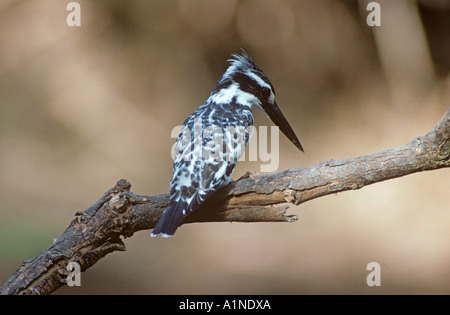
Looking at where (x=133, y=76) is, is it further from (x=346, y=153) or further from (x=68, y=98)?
(x=346, y=153)

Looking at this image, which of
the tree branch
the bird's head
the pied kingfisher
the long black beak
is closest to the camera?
the tree branch

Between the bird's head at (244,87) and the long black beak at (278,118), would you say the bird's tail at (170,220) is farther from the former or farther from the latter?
the long black beak at (278,118)

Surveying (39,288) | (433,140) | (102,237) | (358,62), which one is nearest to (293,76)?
(358,62)

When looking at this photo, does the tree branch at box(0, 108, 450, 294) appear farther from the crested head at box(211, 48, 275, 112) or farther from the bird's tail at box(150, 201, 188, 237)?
the crested head at box(211, 48, 275, 112)

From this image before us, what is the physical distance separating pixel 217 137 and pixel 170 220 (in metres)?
→ 0.43

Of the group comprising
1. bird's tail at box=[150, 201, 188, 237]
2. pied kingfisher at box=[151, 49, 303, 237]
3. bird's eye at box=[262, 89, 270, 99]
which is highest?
bird's eye at box=[262, 89, 270, 99]

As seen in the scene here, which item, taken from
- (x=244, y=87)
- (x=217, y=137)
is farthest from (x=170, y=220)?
(x=244, y=87)

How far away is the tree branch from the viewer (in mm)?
1669

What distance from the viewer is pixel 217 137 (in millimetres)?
1949

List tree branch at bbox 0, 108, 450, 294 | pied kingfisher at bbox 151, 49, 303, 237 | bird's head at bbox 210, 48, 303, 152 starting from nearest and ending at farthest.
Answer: tree branch at bbox 0, 108, 450, 294, pied kingfisher at bbox 151, 49, 303, 237, bird's head at bbox 210, 48, 303, 152

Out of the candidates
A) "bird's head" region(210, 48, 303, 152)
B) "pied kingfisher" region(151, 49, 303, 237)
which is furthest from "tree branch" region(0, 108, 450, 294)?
"bird's head" region(210, 48, 303, 152)

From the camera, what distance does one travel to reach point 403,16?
10.3ft

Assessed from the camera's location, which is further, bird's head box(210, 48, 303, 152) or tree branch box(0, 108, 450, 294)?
bird's head box(210, 48, 303, 152)

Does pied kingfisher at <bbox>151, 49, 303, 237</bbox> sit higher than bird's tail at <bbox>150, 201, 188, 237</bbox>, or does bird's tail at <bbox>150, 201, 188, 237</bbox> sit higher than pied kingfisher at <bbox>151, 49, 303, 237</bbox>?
pied kingfisher at <bbox>151, 49, 303, 237</bbox>
